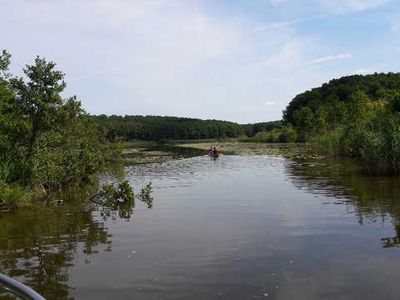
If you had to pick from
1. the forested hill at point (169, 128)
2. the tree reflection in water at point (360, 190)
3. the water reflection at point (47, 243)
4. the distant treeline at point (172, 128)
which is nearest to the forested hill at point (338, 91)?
the distant treeline at point (172, 128)

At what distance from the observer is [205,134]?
18112 cm

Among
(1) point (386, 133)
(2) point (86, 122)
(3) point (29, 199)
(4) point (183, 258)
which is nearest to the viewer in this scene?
(4) point (183, 258)

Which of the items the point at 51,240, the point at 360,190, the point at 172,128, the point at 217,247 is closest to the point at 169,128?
the point at 172,128

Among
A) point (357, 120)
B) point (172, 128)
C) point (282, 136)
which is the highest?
point (172, 128)

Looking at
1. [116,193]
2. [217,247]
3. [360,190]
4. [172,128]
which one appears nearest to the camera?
[217,247]

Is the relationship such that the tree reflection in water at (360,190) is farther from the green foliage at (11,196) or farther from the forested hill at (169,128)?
the forested hill at (169,128)

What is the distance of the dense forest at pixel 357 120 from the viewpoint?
29.5 metres

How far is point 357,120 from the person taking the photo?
54.6m

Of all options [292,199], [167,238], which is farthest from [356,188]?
[167,238]

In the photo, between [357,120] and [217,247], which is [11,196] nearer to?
[217,247]

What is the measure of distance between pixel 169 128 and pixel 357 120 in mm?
120789

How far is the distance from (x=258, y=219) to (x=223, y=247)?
172 inches

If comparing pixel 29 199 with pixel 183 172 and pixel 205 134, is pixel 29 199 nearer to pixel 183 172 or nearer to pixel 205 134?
pixel 183 172

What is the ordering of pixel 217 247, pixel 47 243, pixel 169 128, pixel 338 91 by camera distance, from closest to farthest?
pixel 217 247
pixel 47 243
pixel 338 91
pixel 169 128
